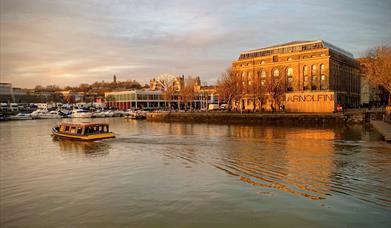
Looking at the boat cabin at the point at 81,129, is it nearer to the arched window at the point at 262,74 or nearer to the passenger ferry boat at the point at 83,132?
the passenger ferry boat at the point at 83,132

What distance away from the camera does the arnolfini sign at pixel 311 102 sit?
212ft

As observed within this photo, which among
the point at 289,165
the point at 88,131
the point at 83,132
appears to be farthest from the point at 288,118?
the point at 289,165

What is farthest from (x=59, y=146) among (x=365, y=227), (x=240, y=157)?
(x=365, y=227)

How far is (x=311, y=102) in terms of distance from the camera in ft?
221

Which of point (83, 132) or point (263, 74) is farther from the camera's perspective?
point (263, 74)

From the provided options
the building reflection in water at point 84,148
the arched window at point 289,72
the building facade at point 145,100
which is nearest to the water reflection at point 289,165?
the building reflection in water at point 84,148

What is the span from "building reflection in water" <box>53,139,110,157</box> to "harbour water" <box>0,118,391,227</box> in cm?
230

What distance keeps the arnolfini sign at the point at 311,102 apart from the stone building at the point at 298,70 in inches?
323

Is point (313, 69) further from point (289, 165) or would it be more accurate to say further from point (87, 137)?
point (289, 165)

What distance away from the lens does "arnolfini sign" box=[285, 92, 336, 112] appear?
64.5m

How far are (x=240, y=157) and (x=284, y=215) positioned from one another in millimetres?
12354

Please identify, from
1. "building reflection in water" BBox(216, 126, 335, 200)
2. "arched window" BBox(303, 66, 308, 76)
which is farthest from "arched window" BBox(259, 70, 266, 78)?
"building reflection in water" BBox(216, 126, 335, 200)

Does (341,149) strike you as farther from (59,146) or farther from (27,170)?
(59,146)

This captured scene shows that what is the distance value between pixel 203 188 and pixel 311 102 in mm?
55756
